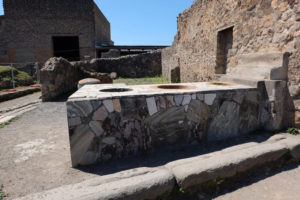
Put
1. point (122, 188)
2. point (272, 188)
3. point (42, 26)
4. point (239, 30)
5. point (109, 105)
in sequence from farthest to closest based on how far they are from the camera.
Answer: point (42, 26) < point (239, 30) < point (109, 105) < point (272, 188) < point (122, 188)

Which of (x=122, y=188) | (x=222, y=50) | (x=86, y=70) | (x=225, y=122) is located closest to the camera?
(x=122, y=188)

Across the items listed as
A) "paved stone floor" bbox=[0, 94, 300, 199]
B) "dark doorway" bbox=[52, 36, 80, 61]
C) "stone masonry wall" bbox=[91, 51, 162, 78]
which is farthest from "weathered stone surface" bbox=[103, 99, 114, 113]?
"dark doorway" bbox=[52, 36, 80, 61]

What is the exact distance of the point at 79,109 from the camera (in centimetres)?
218

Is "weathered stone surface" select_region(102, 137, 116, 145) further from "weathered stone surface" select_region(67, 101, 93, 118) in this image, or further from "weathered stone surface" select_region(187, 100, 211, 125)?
"weathered stone surface" select_region(187, 100, 211, 125)

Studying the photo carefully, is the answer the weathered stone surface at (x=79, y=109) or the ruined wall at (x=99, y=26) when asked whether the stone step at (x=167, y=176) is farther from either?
the ruined wall at (x=99, y=26)

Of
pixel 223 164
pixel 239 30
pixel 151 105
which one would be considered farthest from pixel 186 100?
pixel 239 30

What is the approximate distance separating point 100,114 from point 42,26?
1771 cm

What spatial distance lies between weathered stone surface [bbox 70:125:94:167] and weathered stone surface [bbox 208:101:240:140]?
1740 millimetres

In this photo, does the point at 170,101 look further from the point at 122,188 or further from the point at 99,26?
the point at 99,26

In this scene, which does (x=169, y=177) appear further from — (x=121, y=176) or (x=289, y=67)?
(x=289, y=67)

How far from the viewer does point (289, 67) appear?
3.06 m

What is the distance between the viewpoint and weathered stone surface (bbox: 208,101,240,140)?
9.31 ft

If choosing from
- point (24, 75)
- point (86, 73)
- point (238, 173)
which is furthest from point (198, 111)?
point (24, 75)

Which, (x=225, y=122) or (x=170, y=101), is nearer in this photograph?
(x=170, y=101)
